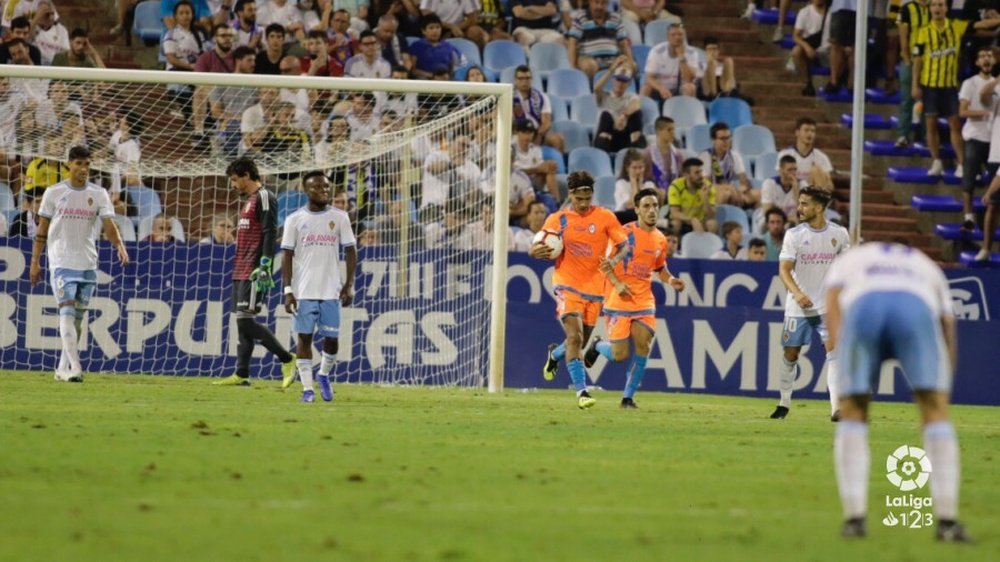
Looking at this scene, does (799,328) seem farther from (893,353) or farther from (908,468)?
(893,353)

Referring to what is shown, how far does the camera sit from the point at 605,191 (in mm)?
23672

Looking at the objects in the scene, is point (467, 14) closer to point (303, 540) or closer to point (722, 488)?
point (722, 488)

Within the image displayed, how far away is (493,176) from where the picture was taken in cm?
2128

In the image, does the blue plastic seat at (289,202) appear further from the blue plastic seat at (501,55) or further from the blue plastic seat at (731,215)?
the blue plastic seat at (731,215)

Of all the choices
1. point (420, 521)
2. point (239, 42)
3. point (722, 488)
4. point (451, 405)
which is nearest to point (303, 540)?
point (420, 521)

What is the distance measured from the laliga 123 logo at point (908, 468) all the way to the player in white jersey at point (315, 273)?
219 inches

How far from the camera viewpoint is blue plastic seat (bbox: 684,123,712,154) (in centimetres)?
2477

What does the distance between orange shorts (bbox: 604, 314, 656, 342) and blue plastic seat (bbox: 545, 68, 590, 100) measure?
29.4 ft

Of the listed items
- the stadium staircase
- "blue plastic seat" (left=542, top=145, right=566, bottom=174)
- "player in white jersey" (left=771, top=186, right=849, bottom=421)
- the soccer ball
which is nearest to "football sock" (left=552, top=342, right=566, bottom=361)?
the soccer ball

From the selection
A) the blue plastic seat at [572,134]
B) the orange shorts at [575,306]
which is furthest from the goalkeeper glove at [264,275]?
the blue plastic seat at [572,134]

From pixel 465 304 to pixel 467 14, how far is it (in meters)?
6.89

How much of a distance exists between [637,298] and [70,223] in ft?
19.7

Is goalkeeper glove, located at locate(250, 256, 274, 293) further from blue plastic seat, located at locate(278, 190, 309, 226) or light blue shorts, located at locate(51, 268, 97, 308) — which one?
blue plastic seat, located at locate(278, 190, 309, 226)

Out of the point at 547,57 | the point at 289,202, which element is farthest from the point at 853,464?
the point at 547,57
